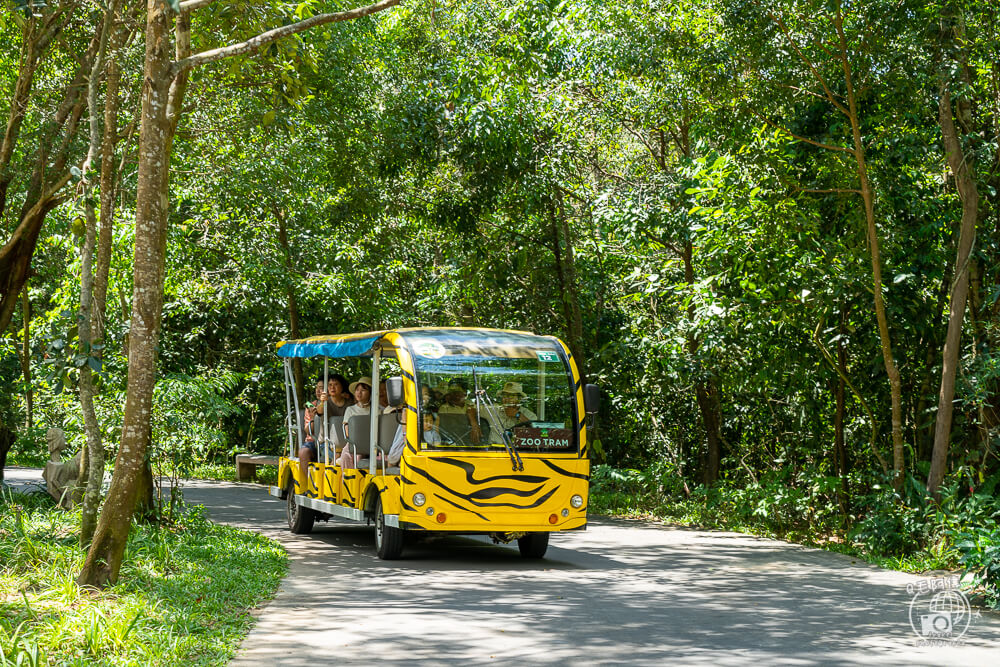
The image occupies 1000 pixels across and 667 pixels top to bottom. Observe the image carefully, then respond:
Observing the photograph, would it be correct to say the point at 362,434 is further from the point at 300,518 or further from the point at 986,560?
the point at 986,560

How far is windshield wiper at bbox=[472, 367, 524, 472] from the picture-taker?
41.3 ft

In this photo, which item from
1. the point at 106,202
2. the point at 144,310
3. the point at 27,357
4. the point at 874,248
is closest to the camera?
the point at 144,310

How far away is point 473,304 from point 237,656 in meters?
15.6

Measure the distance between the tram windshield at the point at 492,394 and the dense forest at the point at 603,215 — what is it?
2.59 meters

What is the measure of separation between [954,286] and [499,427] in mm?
5558

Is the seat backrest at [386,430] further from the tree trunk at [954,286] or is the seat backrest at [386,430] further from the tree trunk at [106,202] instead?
the tree trunk at [954,286]

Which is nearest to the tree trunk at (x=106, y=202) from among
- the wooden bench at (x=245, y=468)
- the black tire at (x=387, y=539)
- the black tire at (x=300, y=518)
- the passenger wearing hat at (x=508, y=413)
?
the black tire at (x=387, y=539)

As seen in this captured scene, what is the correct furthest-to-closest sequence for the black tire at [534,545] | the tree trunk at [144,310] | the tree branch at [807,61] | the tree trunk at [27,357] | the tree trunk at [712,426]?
the tree trunk at [27,357]
the tree trunk at [712,426]
the tree branch at [807,61]
the black tire at [534,545]
the tree trunk at [144,310]

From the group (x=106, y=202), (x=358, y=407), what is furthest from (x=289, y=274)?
(x=106, y=202)

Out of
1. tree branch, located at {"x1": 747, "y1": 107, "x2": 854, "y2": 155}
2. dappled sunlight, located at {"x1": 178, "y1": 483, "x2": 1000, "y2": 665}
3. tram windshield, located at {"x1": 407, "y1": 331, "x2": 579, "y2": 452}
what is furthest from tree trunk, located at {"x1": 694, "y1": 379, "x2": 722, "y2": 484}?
tram windshield, located at {"x1": 407, "y1": 331, "x2": 579, "y2": 452}

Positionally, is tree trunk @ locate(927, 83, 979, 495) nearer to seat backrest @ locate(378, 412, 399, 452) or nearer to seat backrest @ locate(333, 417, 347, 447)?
seat backrest @ locate(378, 412, 399, 452)

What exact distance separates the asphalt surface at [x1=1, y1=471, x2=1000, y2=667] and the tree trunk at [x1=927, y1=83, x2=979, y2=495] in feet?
5.30

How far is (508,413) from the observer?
12.9 metres

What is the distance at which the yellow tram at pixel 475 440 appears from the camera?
12.4 m
